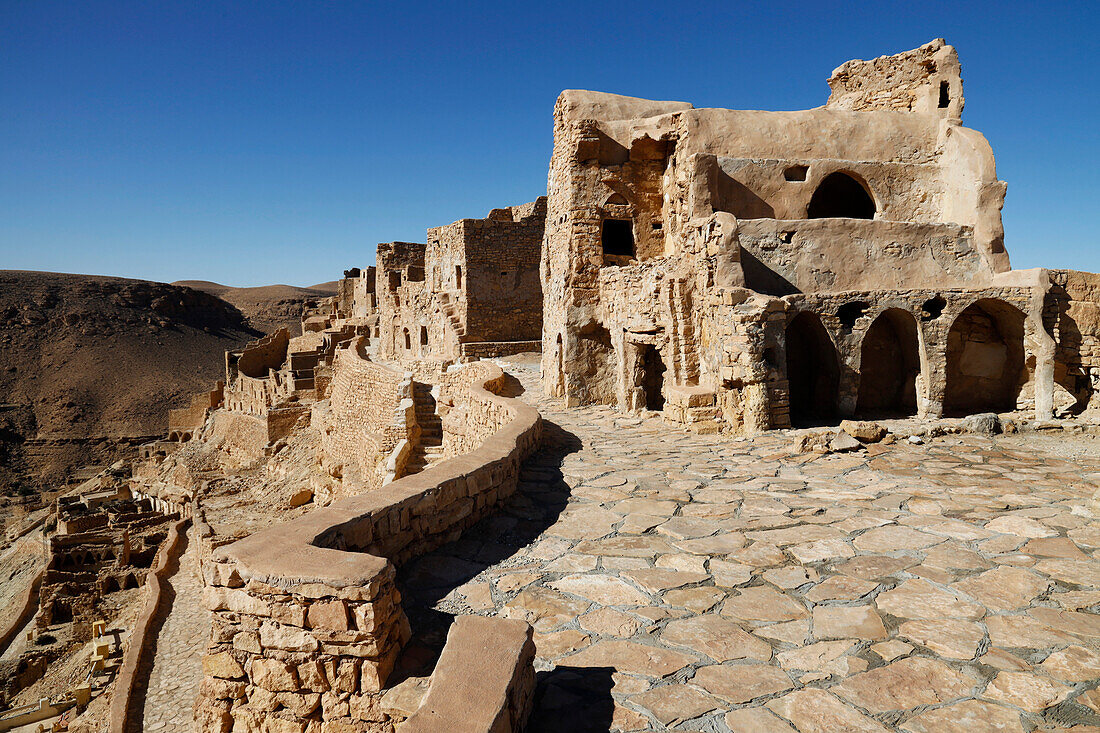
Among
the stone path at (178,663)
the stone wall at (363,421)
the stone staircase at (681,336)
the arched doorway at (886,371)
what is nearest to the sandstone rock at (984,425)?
Result: the arched doorway at (886,371)

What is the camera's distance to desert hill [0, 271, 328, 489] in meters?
38.7

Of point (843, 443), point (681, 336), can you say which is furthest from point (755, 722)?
point (681, 336)

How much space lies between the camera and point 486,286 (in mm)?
20828

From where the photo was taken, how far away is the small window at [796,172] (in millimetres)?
12461

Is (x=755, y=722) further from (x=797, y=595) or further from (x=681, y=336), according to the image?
(x=681, y=336)

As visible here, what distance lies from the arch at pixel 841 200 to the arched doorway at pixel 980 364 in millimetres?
4750

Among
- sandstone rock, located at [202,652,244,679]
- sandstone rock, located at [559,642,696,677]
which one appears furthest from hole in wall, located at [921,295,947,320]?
sandstone rock, located at [202,652,244,679]

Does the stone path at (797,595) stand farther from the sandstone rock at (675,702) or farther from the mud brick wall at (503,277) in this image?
the mud brick wall at (503,277)

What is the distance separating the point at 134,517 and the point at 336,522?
756 inches

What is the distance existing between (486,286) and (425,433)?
7999 millimetres

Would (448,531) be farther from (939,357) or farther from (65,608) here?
(65,608)

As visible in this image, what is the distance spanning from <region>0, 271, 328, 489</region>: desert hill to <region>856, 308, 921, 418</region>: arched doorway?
3864 centimetres

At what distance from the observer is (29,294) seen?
5956cm

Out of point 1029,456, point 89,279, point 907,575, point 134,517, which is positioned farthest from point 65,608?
point 89,279
